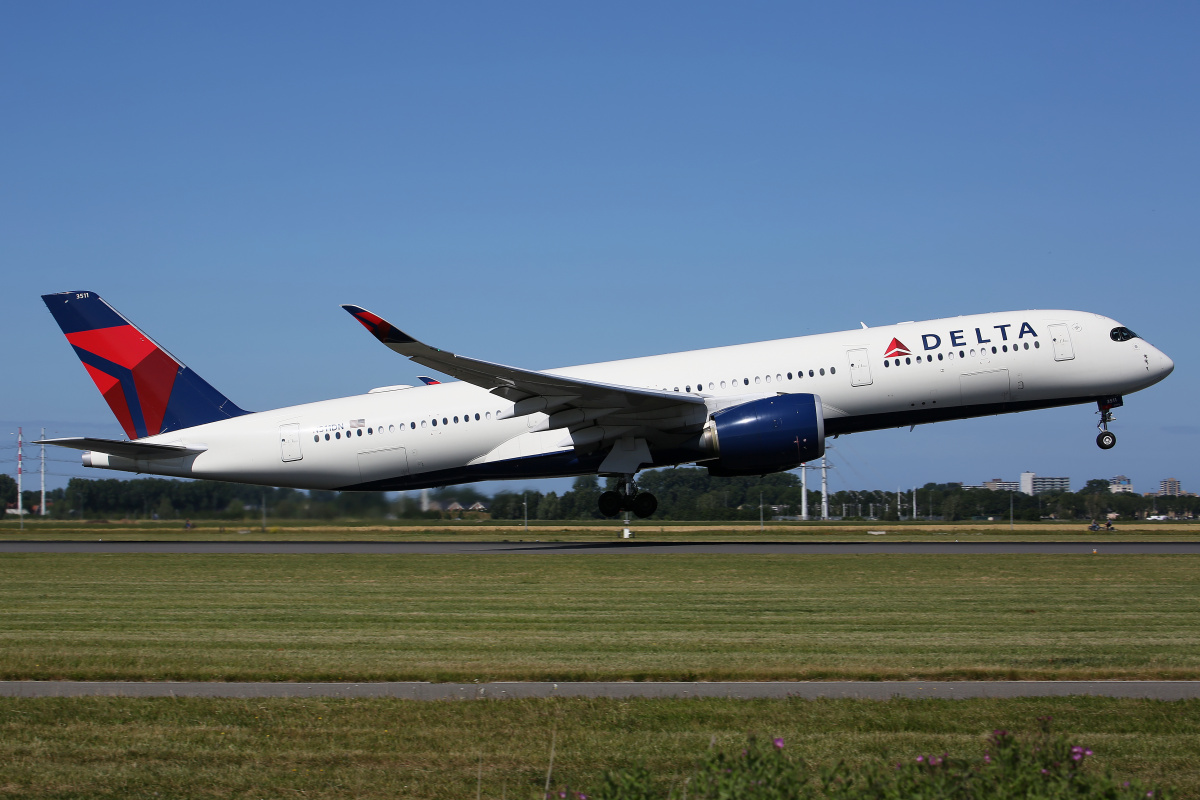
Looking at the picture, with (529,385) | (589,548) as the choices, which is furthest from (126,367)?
(589,548)

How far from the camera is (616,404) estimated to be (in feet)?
93.9

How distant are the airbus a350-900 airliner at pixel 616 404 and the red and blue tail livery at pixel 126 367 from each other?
0.04 m

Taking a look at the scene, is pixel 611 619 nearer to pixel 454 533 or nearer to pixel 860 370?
pixel 860 370

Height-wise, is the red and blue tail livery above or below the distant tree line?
above

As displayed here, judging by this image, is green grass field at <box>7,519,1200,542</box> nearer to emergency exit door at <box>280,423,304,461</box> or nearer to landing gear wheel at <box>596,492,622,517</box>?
emergency exit door at <box>280,423,304,461</box>

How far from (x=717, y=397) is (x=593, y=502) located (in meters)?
23.6

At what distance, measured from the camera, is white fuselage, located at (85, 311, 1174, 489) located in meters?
29.1

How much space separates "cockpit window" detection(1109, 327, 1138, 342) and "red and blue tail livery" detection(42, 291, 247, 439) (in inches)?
1078

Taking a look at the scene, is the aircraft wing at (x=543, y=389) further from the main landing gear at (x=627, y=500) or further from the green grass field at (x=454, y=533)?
the green grass field at (x=454, y=533)

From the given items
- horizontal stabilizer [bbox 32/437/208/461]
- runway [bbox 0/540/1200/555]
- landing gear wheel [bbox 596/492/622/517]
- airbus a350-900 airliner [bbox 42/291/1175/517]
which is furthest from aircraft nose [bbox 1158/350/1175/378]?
horizontal stabilizer [bbox 32/437/208/461]

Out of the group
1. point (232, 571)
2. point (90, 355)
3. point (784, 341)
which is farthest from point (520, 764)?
point (90, 355)

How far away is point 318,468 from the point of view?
1248 inches

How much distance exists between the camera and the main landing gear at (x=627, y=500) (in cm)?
3061

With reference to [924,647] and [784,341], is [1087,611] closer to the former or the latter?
[924,647]
